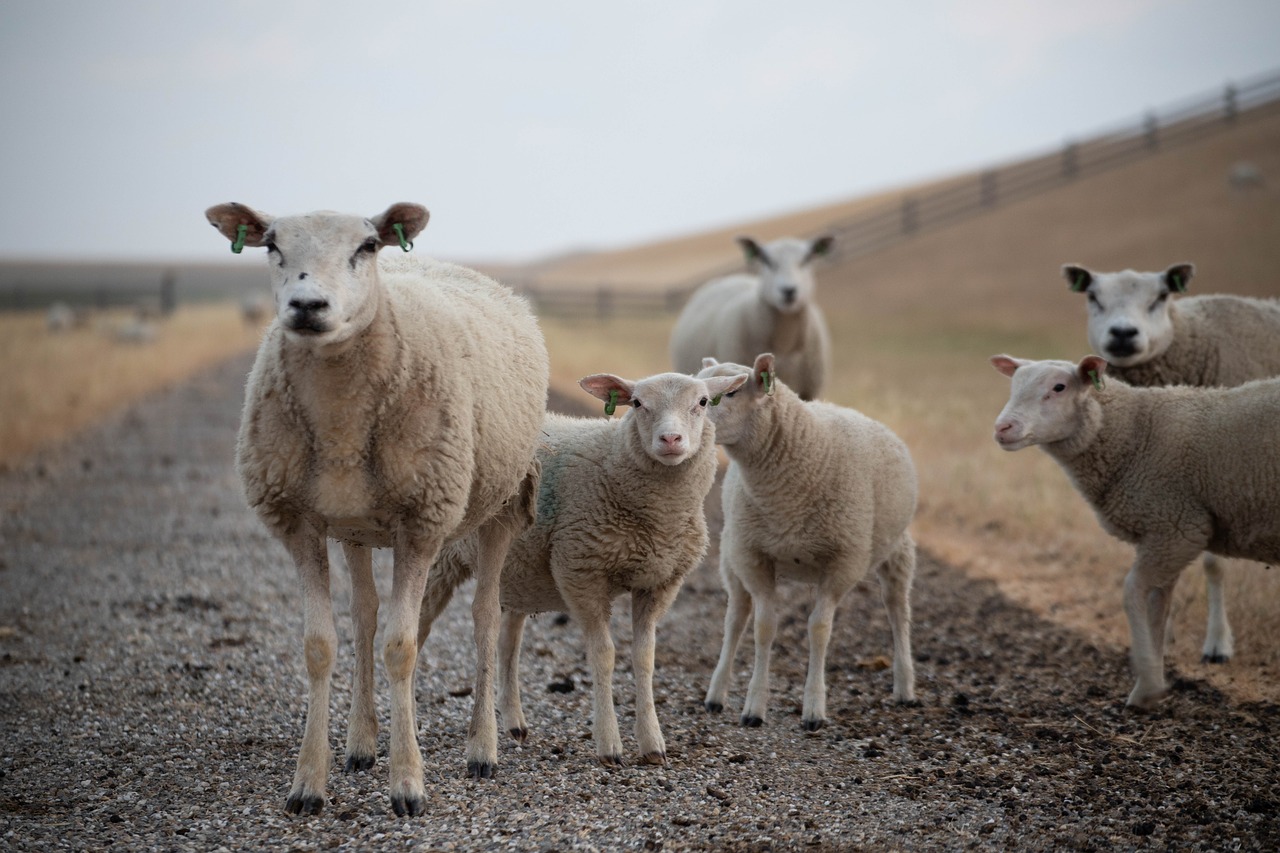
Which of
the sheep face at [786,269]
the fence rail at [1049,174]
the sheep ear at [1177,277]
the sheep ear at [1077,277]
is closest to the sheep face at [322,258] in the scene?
the sheep ear at [1077,277]

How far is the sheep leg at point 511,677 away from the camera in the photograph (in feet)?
19.1

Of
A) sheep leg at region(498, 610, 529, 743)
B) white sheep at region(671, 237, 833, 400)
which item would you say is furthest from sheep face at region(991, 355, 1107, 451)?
white sheep at region(671, 237, 833, 400)

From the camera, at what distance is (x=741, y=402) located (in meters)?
6.51

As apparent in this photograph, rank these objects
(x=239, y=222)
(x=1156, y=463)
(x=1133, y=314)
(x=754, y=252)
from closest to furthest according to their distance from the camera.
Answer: (x=239, y=222) → (x=1156, y=463) → (x=1133, y=314) → (x=754, y=252)

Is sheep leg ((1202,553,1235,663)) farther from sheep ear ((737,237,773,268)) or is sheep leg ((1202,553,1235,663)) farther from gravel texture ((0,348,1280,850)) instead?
sheep ear ((737,237,773,268))

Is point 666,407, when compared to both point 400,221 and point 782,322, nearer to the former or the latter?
point 400,221

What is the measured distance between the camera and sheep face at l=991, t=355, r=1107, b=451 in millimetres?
6531

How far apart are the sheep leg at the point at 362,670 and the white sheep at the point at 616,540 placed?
555 mm

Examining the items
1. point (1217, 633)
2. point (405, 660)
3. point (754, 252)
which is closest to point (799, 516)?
point (405, 660)

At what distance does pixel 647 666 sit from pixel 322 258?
238cm

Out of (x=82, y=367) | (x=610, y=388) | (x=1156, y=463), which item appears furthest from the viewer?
(x=82, y=367)

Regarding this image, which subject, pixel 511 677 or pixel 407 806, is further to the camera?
pixel 511 677

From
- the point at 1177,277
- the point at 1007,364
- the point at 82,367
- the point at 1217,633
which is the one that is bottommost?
the point at 1217,633

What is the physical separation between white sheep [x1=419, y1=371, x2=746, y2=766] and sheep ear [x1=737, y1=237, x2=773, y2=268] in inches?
252
